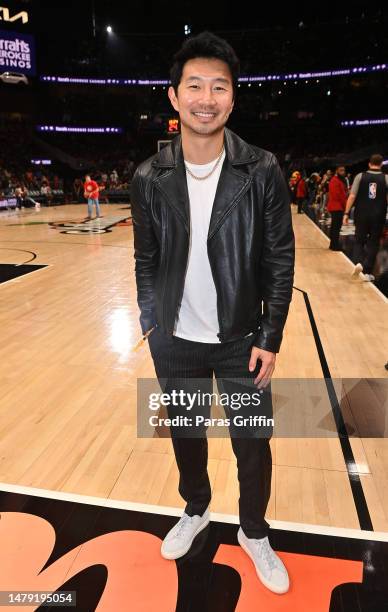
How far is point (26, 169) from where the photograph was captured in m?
26.9

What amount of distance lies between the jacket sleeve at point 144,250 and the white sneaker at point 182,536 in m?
0.87

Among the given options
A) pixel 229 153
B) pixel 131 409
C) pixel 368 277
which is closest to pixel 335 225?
pixel 368 277

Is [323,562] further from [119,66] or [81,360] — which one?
[119,66]

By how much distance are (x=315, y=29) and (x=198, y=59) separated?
34.4 m

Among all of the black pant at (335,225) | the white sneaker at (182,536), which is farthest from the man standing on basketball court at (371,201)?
the white sneaker at (182,536)

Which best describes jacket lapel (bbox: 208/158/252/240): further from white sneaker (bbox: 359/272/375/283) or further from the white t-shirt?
white sneaker (bbox: 359/272/375/283)

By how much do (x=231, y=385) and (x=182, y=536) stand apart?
746mm

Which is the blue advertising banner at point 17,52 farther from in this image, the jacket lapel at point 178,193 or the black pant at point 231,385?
the black pant at point 231,385

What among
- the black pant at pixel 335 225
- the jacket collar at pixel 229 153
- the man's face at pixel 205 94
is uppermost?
the man's face at pixel 205 94

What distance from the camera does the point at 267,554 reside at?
5.77 ft

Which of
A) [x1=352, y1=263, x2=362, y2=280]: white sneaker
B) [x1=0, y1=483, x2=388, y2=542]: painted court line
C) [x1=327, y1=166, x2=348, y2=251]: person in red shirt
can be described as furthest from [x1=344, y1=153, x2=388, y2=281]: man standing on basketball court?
[x1=0, y1=483, x2=388, y2=542]: painted court line

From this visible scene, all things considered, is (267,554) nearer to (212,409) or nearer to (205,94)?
(212,409)

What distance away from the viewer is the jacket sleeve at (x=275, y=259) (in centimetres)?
150

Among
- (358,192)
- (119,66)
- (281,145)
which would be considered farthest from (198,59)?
(119,66)
